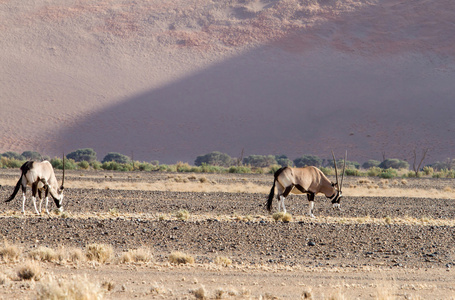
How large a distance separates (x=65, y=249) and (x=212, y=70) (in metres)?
73.7

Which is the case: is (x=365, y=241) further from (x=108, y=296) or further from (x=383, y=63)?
(x=383, y=63)

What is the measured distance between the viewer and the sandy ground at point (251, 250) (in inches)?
304

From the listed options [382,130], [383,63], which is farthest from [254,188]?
[383,63]

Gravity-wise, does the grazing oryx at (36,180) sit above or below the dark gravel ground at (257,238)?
above

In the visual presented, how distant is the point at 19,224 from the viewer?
39.9 feet

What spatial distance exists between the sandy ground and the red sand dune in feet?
177

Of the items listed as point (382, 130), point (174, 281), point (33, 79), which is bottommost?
point (174, 281)

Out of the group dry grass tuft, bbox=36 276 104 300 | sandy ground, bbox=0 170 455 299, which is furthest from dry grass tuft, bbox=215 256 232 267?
dry grass tuft, bbox=36 276 104 300

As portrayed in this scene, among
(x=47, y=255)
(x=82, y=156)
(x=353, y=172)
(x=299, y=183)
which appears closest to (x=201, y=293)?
(x=47, y=255)

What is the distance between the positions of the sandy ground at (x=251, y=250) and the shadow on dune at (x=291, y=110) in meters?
52.9

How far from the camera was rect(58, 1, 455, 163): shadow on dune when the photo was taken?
70.1m

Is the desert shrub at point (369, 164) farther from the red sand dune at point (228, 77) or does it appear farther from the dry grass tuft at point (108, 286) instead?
the dry grass tuft at point (108, 286)

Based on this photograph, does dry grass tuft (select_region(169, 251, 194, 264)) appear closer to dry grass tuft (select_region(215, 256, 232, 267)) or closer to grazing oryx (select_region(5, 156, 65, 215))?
dry grass tuft (select_region(215, 256, 232, 267))

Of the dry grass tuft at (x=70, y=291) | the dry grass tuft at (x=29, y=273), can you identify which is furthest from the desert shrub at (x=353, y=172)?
the dry grass tuft at (x=70, y=291)
